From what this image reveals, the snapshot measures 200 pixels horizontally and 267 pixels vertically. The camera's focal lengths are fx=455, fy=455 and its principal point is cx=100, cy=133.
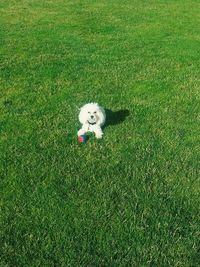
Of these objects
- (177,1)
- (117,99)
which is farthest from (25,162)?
(177,1)

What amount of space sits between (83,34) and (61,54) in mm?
3208

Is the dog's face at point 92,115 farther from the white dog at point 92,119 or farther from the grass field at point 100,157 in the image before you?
the grass field at point 100,157

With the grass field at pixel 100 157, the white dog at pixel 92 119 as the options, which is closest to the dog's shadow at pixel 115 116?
the grass field at pixel 100 157

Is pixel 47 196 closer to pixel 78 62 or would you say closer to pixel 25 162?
pixel 25 162

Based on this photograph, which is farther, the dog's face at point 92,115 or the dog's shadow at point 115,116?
the dog's shadow at point 115,116

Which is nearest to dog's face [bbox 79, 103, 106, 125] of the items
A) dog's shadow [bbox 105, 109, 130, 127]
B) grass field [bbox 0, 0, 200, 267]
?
grass field [bbox 0, 0, 200, 267]

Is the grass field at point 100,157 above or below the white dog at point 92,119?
below

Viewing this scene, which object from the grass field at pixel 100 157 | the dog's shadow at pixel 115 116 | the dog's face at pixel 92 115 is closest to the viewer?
the grass field at pixel 100 157

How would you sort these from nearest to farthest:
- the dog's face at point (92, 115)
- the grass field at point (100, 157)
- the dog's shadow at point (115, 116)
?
the grass field at point (100, 157) → the dog's face at point (92, 115) → the dog's shadow at point (115, 116)

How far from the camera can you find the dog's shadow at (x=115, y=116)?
31.1 ft

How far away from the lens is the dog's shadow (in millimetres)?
9469

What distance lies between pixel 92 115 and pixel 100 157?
2.75ft

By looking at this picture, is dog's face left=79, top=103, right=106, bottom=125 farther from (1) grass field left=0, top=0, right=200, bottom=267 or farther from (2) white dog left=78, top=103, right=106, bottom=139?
(1) grass field left=0, top=0, right=200, bottom=267

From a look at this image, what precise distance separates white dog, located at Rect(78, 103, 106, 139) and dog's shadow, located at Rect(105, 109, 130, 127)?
68 cm
